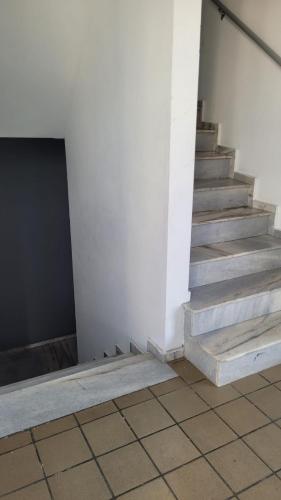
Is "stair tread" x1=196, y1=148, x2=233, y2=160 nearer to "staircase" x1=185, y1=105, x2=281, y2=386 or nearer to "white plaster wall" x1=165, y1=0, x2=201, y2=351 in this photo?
"staircase" x1=185, y1=105, x2=281, y2=386

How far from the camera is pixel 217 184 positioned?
2.83 meters

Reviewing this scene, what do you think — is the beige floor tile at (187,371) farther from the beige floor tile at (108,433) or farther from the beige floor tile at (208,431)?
the beige floor tile at (108,433)

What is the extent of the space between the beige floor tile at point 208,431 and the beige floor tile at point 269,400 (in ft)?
0.72

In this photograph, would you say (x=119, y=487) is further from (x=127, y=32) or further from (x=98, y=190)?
(x=127, y=32)

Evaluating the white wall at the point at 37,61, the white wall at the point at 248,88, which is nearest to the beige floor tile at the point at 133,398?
the white wall at the point at 248,88

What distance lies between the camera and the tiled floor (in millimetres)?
1326

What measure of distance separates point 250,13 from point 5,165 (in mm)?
2570

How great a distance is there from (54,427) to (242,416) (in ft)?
2.70

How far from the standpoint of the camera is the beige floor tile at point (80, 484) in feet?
4.26

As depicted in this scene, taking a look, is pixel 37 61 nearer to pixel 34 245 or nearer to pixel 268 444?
pixel 34 245

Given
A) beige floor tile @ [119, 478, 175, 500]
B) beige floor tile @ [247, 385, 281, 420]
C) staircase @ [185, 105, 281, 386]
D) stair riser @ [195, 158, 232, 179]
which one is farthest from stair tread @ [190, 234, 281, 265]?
beige floor tile @ [119, 478, 175, 500]

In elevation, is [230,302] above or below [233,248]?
below

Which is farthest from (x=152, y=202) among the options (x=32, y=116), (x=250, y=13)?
(x=250, y=13)

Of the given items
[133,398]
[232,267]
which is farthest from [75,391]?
[232,267]
